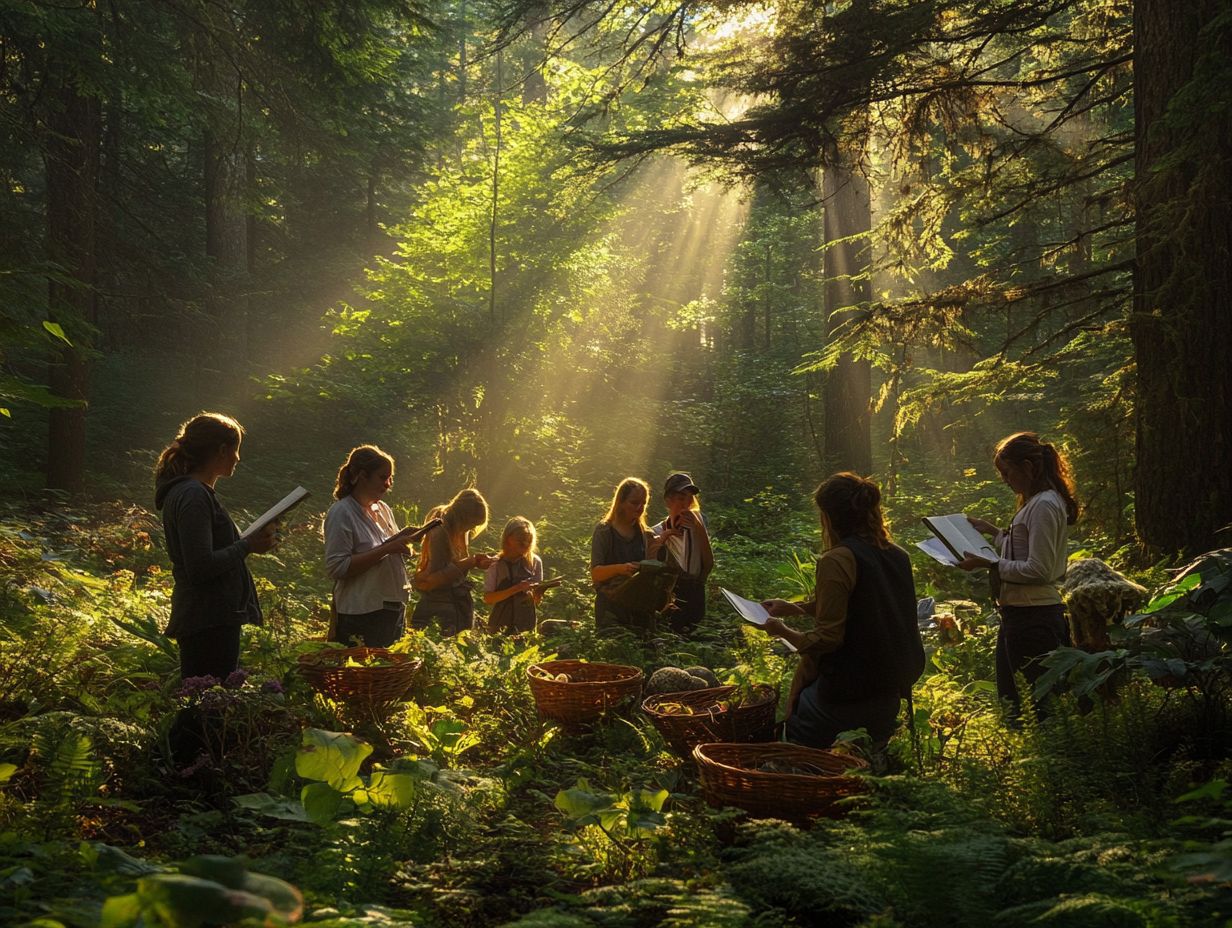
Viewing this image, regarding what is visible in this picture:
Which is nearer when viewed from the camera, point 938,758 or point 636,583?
point 938,758

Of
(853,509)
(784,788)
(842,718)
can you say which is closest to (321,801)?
(784,788)

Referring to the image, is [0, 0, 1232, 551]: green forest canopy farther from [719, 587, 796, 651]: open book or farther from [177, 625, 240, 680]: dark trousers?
[719, 587, 796, 651]: open book

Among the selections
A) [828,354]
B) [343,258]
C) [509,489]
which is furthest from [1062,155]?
[343,258]

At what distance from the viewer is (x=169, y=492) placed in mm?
4379

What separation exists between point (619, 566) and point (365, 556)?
216 centimetres

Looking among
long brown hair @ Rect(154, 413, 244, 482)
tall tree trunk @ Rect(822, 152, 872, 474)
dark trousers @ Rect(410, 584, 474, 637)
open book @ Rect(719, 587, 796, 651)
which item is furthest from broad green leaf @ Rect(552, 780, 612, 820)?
tall tree trunk @ Rect(822, 152, 872, 474)

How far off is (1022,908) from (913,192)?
29.5 feet

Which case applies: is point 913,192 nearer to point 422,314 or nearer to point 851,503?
point 851,503

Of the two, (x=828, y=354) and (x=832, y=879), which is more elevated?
(x=828, y=354)

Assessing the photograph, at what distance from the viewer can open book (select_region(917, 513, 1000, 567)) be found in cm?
501

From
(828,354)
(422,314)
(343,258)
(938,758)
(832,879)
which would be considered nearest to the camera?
(832,879)

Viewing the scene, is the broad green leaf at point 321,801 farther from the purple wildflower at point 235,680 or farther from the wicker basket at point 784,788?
the wicker basket at point 784,788

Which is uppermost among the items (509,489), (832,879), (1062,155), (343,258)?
(343,258)

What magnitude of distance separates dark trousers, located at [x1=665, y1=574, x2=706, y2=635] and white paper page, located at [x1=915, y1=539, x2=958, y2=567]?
2.70m
